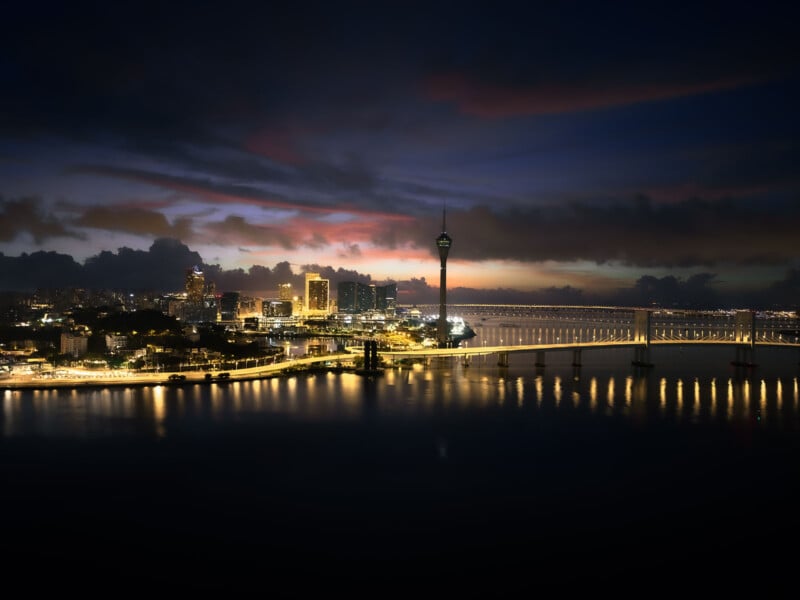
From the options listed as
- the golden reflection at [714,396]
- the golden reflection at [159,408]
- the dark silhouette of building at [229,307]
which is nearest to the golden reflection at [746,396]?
the golden reflection at [714,396]

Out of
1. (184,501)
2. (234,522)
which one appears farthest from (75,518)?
(234,522)

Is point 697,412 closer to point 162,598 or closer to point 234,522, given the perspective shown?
point 234,522

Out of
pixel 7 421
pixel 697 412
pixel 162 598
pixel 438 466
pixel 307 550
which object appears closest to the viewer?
pixel 162 598

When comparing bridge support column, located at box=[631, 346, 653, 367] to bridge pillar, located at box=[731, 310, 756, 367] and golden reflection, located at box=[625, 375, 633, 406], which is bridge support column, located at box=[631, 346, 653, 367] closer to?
golden reflection, located at box=[625, 375, 633, 406]

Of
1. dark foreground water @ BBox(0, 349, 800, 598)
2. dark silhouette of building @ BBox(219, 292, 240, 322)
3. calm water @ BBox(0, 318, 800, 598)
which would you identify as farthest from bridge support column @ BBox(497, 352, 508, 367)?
dark silhouette of building @ BBox(219, 292, 240, 322)

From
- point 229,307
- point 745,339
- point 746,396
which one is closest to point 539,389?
point 746,396

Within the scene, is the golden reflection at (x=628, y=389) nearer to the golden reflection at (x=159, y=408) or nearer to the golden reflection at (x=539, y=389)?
the golden reflection at (x=539, y=389)

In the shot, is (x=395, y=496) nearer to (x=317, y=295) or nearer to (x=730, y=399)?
(x=730, y=399)
